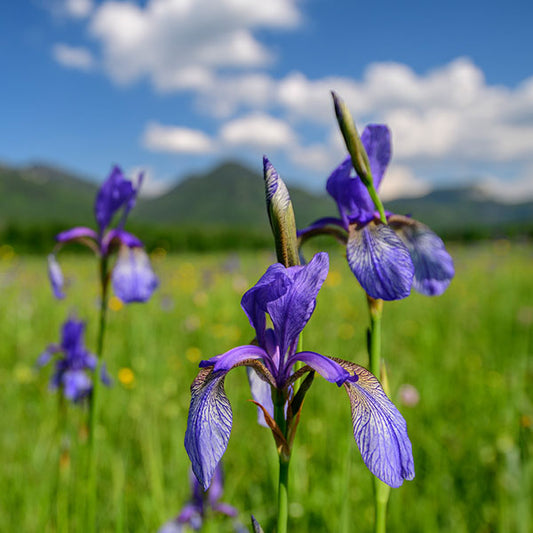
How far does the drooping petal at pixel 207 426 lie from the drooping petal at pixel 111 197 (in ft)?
3.68

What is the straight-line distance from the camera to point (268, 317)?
0.79m

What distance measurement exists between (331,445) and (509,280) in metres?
6.26

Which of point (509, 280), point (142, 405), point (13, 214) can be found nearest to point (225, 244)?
point (509, 280)

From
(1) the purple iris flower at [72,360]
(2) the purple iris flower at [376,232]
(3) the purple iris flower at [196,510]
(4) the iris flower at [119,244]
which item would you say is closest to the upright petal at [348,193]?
(2) the purple iris flower at [376,232]

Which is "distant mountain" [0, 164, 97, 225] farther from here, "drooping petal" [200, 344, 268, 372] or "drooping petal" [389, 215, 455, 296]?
"drooping petal" [200, 344, 268, 372]

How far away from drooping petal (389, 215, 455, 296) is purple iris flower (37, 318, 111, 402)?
1.83 metres

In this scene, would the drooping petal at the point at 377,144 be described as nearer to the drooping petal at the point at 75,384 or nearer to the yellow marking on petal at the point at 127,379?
the drooping petal at the point at 75,384

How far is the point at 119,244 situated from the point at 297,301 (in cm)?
105

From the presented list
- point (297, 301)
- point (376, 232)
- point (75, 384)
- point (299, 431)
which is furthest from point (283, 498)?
point (299, 431)

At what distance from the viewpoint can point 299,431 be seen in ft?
8.75

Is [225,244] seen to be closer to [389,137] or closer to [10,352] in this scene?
[10,352]

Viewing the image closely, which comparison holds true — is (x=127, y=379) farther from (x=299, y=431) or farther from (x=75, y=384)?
(x=299, y=431)

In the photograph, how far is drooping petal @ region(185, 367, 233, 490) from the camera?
0.62 meters

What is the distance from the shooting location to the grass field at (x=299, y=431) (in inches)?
80.7
